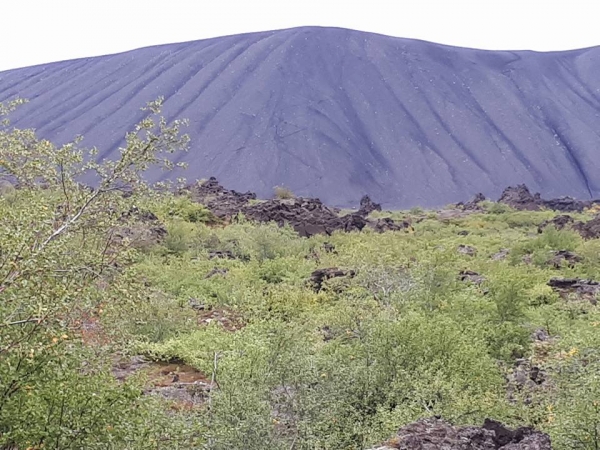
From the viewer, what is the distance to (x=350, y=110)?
65.6m

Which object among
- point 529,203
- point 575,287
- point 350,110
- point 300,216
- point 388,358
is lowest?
point 529,203

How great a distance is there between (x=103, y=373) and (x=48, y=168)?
1.48 m

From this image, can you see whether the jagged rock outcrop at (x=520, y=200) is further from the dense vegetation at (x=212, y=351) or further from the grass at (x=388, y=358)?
the dense vegetation at (x=212, y=351)

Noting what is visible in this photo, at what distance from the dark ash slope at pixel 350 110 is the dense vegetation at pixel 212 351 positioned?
41.7 m

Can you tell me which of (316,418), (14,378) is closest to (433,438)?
(316,418)

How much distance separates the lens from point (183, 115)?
61.1m

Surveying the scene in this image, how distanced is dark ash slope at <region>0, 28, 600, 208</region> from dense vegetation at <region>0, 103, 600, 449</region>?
1640 inches

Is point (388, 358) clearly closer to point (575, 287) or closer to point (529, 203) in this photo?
point (575, 287)

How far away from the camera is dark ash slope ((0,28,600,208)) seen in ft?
180

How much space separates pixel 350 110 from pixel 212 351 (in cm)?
5917

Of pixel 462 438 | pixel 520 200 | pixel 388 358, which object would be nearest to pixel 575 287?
pixel 388 358

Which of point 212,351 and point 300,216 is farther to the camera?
point 300,216

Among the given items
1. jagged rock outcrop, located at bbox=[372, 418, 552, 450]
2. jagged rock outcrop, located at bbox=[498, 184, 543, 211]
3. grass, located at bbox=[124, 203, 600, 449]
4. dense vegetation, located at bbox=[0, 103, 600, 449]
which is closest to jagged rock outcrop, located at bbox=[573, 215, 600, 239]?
jagged rock outcrop, located at bbox=[498, 184, 543, 211]

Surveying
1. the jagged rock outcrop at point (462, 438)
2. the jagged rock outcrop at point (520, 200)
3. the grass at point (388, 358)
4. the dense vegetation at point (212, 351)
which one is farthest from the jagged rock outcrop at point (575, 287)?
the jagged rock outcrop at point (520, 200)
